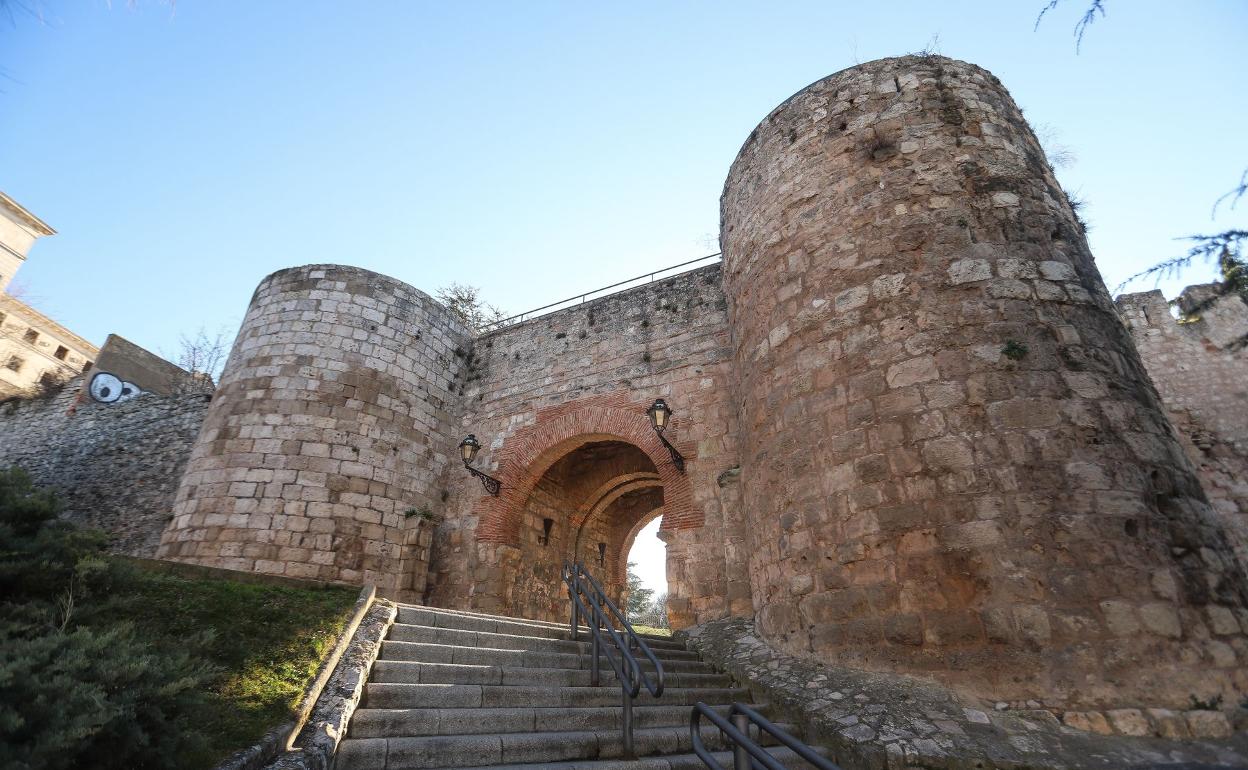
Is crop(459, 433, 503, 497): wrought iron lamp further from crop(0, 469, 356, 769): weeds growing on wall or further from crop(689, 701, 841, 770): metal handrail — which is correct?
crop(689, 701, 841, 770): metal handrail

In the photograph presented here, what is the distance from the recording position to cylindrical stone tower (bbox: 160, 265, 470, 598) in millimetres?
8773

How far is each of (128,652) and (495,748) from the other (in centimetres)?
191

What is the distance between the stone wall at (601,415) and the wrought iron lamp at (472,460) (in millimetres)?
156

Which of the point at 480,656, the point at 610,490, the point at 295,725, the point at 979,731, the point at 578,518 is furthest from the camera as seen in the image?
the point at 610,490

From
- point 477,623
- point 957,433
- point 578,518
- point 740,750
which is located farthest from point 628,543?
point 740,750

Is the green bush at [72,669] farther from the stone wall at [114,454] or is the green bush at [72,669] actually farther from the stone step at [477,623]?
the stone wall at [114,454]

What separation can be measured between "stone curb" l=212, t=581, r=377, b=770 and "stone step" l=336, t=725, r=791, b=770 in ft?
0.96

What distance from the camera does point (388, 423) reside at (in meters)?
10.1

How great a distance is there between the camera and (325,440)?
9.48 metres

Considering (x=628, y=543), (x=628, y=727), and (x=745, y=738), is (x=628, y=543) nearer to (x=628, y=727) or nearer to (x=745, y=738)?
(x=628, y=727)

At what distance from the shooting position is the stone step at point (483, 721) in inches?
142

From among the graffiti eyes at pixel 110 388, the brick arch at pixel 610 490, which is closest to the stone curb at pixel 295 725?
the brick arch at pixel 610 490

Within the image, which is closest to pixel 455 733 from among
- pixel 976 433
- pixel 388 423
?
pixel 976 433

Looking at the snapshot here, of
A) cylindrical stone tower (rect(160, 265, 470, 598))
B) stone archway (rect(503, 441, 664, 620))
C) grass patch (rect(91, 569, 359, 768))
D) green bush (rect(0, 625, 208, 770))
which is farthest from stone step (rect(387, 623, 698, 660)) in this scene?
cylindrical stone tower (rect(160, 265, 470, 598))
